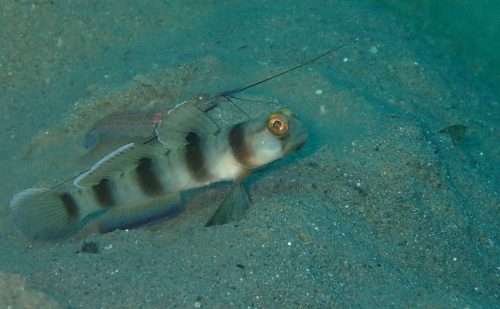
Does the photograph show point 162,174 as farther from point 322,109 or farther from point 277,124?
point 322,109

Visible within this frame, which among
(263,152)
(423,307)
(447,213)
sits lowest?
(447,213)

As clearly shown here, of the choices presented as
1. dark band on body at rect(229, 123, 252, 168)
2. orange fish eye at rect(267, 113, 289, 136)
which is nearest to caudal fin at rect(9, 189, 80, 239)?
dark band on body at rect(229, 123, 252, 168)

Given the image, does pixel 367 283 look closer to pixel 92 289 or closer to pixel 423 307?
pixel 423 307

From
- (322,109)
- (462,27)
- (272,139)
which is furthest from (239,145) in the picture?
(462,27)

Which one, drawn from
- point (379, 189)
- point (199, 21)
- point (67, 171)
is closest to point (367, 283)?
point (379, 189)

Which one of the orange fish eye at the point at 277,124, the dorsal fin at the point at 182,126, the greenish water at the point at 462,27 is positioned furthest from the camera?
the greenish water at the point at 462,27

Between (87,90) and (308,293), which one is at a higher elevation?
(87,90)

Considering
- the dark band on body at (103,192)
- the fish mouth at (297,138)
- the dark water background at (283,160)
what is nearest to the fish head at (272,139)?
the fish mouth at (297,138)

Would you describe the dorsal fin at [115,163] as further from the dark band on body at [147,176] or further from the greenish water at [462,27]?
the greenish water at [462,27]
